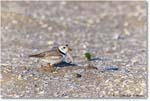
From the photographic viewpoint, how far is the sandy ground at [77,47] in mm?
9992

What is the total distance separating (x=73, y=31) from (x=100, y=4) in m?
4.54

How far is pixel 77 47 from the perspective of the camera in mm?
13664

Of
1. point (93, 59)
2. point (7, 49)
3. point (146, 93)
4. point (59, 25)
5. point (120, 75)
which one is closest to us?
point (146, 93)

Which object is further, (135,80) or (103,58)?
(103,58)

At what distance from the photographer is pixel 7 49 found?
13.1 m

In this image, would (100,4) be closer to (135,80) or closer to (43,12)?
(43,12)

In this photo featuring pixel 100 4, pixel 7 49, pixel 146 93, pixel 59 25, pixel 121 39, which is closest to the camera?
pixel 146 93

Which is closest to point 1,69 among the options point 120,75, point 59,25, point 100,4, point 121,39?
point 120,75

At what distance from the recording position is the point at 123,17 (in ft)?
61.4

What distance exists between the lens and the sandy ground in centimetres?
999

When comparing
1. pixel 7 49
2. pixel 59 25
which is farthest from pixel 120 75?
pixel 59 25

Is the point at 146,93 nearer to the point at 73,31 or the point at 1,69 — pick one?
the point at 1,69

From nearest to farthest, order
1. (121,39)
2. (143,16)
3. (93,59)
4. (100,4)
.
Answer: (93,59) → (121,39) → (143,16) → (100,4)

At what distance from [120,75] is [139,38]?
482cm
